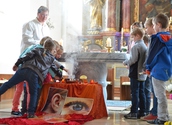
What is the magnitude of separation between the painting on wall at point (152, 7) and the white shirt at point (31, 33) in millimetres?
5819

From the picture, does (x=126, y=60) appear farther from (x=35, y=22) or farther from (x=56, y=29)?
(x=56, y=29)

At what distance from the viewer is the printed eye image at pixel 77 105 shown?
4062 mm

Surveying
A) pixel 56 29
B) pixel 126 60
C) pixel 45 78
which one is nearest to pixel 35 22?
pixel 45 78

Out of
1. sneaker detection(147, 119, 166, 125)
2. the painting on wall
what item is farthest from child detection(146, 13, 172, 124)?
the painting on wall

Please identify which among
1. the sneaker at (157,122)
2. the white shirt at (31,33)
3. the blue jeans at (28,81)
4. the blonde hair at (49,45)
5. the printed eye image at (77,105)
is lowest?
→ the sneaker at (157,122)

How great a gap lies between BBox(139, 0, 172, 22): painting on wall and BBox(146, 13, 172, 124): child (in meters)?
6.68

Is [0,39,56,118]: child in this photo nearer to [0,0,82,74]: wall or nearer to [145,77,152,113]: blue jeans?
[145,77,152,113]: blue jeans

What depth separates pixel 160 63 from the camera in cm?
358

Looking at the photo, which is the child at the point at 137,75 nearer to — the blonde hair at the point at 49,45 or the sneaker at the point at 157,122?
the sneaker at the point at 157,122

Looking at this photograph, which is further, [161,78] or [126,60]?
[126,60]

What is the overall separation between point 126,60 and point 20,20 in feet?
17.4

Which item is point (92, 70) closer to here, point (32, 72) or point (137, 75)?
point (137, 75)

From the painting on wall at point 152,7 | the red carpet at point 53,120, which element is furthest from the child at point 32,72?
the painting on wall at point 152,7

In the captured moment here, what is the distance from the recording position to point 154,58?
3.60 metres
